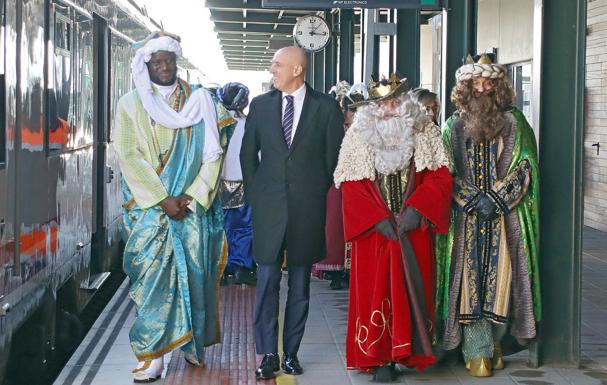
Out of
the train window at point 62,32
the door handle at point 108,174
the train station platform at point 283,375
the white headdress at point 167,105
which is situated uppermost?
the train window at point 62,32

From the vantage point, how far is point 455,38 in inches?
343

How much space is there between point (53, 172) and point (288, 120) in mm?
1701

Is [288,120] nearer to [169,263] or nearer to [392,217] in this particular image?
[392,217]

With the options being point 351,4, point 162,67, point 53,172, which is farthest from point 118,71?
point 162,67

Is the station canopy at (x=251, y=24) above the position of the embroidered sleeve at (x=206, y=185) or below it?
above

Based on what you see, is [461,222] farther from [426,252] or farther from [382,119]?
[382,119]

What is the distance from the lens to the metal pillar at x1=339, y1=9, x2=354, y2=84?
21.0m

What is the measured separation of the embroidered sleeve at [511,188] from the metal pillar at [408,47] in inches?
261

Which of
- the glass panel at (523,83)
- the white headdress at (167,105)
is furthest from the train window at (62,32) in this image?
the glass panel at (523,83)

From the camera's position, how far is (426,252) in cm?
632

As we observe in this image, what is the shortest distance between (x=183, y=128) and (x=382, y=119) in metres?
1.13

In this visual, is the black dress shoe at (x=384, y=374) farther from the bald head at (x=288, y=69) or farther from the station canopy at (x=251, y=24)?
the station canopy at (x=251, y=24)

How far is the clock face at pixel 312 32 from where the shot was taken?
22.1 metres

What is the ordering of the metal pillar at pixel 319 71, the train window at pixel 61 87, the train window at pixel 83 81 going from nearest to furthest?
1. the train window at pixel 61 87
2. the train window at pixel 83 81
3. the metal pillar at pixel 319 71
